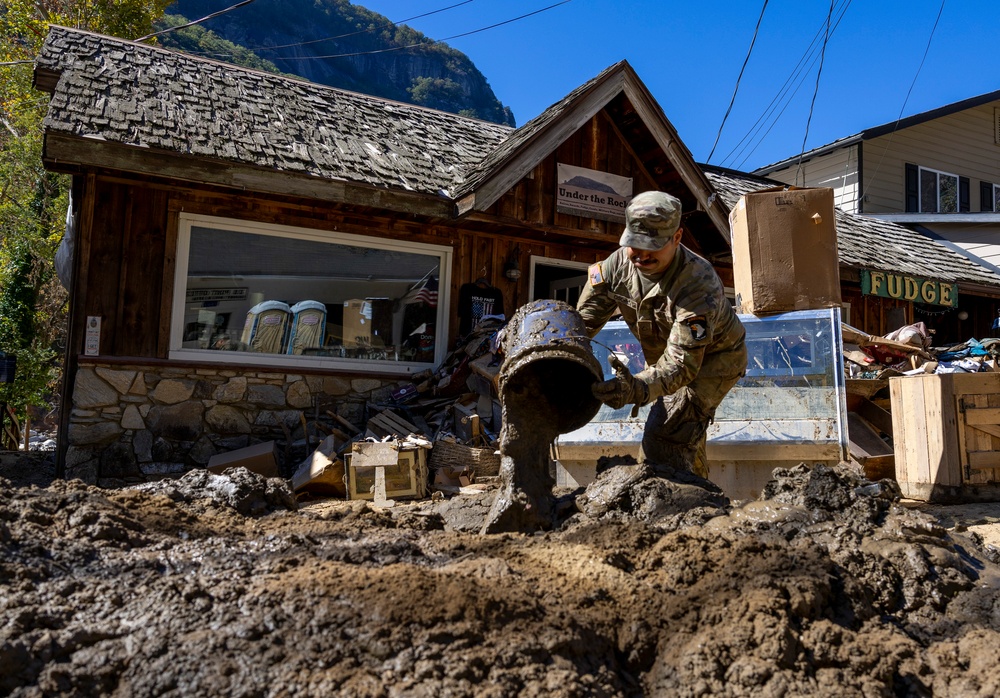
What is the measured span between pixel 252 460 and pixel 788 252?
17.0 feet

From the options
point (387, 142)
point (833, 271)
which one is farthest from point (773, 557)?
point (387, 142)

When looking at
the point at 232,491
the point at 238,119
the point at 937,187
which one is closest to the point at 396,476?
the point at 232,491

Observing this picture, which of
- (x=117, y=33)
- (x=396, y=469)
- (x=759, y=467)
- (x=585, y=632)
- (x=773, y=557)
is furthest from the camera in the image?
(x=117, y=33)

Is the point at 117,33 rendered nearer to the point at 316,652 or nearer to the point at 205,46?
the point at 316,652

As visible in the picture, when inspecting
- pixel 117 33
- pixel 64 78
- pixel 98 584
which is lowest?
pixel 98 584

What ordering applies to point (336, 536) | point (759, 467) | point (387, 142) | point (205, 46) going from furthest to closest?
point (205, 46), point (387, 142), point (759, 467), point (336, 536)

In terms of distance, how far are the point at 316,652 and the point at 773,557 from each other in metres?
1.64

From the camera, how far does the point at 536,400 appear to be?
4199mm

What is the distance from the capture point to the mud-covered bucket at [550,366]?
3734 millimetres

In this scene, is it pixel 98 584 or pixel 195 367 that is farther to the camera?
pixel 195 367

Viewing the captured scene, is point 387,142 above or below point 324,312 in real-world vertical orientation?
above

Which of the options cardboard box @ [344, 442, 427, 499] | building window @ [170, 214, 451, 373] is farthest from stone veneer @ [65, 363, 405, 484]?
cardboard box @ [344, 442, 427, 499]

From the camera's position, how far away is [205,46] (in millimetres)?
43562

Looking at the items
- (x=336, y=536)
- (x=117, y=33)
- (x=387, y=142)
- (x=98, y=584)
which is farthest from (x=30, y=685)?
(x=117, y=33)
